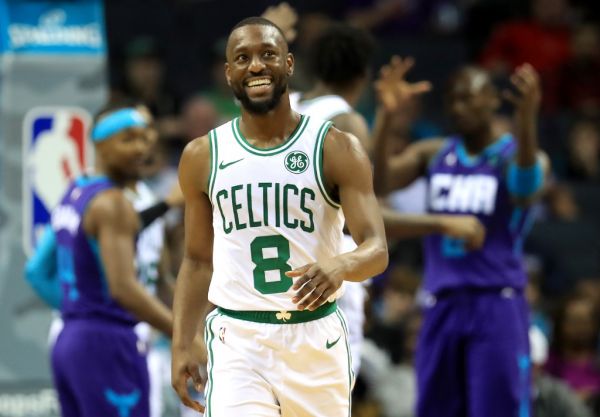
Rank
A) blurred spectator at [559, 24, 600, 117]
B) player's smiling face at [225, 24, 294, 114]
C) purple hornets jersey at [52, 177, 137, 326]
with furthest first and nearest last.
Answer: blurred spectator at [559, 24, 600, 117] → purple hornets jersey at [52, 177, 137, 326] → player's smiling face at [225, 24, 294, 114]

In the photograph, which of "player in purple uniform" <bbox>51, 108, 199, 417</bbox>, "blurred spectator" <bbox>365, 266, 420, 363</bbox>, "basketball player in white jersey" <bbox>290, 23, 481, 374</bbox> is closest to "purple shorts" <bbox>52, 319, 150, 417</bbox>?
"player in purple uniform" <bbox>51, 108, 199, 417</bbox>

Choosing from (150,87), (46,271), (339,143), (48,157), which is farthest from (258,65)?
(150,87)

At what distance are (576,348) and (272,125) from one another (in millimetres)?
5818

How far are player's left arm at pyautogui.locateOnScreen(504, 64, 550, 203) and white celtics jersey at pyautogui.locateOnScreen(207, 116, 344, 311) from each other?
2.41 meters

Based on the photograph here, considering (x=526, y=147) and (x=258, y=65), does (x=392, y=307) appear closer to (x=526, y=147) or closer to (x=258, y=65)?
(x=526, y=147)

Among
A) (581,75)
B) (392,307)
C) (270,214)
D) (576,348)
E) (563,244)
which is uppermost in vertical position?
(581,75)

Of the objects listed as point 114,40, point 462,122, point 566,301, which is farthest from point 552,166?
point 462,122

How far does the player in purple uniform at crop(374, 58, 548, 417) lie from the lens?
7738mm

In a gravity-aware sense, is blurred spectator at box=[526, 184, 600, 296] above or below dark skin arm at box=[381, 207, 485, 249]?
below

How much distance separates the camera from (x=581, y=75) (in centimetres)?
1392

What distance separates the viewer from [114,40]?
13484 mm

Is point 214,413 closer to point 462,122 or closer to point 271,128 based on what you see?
point 271,128

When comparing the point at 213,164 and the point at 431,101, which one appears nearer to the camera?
the point at 213,164

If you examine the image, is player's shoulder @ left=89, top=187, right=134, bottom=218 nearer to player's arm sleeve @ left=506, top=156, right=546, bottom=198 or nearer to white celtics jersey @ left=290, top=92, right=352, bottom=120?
white celtics jersey @ left=290, top=92, right=352, bottom=120
